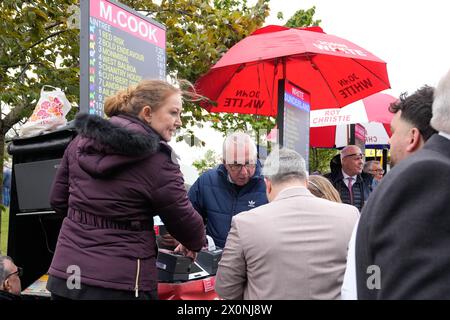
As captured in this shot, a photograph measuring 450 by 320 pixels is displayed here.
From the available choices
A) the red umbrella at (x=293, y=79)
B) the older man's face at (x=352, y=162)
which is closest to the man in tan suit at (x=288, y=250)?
the red umbrella at (x=293, y=79)

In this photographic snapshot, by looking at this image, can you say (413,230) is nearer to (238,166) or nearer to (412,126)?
(412,126)

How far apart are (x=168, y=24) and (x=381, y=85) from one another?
3425 mm

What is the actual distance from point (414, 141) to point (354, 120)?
6424 mm

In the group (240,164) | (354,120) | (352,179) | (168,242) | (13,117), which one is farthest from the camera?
(354,120)

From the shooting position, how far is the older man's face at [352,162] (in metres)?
7.22

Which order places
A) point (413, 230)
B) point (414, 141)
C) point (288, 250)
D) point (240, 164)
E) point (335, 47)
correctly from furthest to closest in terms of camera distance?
1. point (335, 47)
2. point (240, 164)
3. point (288, 250)
4. point (414, 141)
5. point (413, 230)

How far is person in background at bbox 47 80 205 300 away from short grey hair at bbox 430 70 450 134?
4.59 ft

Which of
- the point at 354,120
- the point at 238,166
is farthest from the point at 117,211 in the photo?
the point at 354,120

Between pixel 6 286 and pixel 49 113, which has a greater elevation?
pixel 49 113

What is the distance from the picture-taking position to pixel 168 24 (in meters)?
8.37

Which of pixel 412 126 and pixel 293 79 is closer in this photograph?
pixel 412 126

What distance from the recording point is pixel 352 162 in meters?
7.21
